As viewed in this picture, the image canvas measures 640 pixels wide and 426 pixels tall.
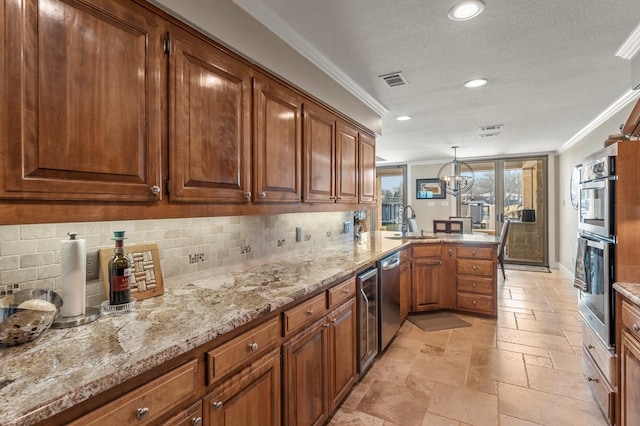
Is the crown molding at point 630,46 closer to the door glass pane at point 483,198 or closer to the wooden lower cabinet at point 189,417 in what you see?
the wooden lower cabinet at point 189,417

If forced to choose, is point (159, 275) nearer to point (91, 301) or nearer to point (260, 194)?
point (91, 301)

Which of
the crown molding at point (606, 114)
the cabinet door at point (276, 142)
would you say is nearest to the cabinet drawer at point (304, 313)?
the cabinet door at point (276, 142)

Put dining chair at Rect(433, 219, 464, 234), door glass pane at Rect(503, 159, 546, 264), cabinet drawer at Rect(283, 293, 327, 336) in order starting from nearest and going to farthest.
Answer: cabinet drawer at Rect(283, 293, 327, 336) → dining chair at Rect(433, 219, 464, 234) → door glass pane at Rect(503, 159, 546, 264)

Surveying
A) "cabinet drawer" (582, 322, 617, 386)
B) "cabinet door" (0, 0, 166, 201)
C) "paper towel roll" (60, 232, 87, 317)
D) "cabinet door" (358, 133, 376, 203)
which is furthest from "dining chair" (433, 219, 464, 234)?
"paper towel roll" (60, 232, 87, 317)

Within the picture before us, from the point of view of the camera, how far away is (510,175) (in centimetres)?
717

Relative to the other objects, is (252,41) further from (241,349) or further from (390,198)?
(390,198)

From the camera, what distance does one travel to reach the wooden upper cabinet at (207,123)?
4.66 feet

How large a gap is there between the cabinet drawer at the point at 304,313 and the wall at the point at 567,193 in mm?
4359

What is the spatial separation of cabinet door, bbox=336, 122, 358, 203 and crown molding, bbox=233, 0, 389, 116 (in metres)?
0.36

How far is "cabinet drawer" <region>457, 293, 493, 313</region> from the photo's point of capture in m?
3.81

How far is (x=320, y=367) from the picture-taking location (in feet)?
6.06

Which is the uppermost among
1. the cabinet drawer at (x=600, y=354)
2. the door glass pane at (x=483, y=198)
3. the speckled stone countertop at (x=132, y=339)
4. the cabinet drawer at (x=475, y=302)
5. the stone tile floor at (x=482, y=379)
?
the door glass pane at (x=483, y=198)

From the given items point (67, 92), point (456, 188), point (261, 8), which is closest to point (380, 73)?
point (261, 8)

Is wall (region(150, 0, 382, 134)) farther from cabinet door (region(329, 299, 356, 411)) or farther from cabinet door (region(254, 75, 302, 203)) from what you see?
cabinet door (region(329, 299, 356, 411))
